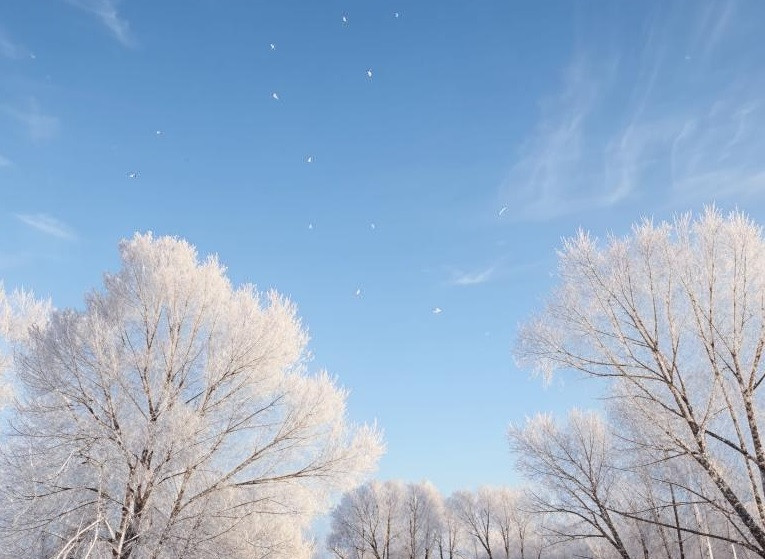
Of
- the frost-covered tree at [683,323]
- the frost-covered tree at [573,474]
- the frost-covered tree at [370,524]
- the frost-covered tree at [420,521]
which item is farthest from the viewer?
the frost-covered tree at [420,521]

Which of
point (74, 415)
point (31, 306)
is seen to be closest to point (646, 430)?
point (74, 415)

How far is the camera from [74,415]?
30.2 ft

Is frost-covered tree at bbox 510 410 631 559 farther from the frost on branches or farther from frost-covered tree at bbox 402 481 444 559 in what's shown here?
frost-covered tree at bbox 402 481 444 559

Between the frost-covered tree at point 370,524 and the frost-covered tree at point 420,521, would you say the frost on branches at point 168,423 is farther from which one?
the frost-covered tree at point 420,521

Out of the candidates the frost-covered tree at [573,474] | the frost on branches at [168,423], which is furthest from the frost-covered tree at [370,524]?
the frost on branches at [168,423]

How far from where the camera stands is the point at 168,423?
29.5 ft

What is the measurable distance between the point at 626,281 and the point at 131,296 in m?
9.98

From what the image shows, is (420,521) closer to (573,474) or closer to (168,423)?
(573,474)

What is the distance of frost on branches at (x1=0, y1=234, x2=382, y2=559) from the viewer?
9.00m

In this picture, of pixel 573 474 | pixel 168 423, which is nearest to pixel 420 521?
pixel 573 474

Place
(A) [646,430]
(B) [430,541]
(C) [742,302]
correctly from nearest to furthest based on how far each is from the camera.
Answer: (C) [742,302] → (A) [646,430] → (B) [430,541]

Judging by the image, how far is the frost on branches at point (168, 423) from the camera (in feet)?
29.5

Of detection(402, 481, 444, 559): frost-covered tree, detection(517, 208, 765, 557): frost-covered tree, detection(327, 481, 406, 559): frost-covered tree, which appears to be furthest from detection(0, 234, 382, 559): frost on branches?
detection(402, 481, 444, 559): frost-covered tree

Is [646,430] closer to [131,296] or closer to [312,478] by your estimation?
[312,478]
